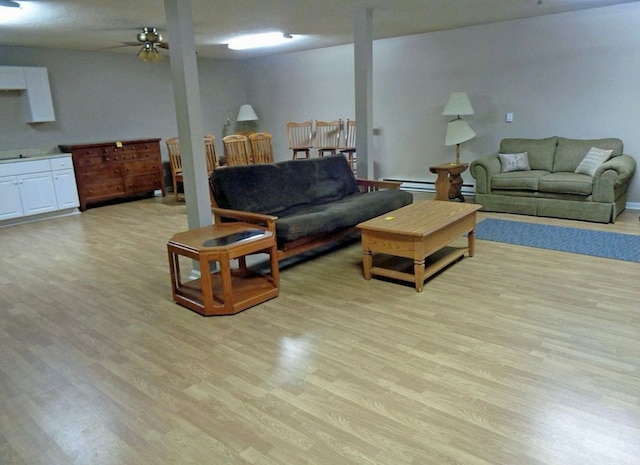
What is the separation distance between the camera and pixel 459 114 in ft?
19.5

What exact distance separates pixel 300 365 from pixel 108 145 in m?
5.97

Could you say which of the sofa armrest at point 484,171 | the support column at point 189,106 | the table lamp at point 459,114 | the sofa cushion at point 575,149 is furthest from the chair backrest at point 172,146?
the sofa cushion at point 575,149

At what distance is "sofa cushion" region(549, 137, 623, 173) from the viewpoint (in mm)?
5301

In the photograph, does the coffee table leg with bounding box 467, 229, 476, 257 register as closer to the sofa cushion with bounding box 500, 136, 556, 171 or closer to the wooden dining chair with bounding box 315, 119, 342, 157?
the sofa cushion with bounding box 500, 136, 556, 171

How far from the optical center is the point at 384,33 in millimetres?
6555

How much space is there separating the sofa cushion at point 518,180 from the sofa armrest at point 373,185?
143 cm

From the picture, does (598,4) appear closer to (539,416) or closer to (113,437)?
(539,416)

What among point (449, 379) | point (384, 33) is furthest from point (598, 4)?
point (449, 379)

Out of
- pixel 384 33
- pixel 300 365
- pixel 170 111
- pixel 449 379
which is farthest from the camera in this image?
pixel 170 111

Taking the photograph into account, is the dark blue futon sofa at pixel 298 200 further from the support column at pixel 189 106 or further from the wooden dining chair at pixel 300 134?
the wooden dining chair at pixel 300 134

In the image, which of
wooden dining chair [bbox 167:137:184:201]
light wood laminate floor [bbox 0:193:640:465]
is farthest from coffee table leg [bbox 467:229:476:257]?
wooden dining chair [bbox 167:137:184:201]

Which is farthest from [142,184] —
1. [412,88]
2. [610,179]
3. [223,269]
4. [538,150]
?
[610,179]

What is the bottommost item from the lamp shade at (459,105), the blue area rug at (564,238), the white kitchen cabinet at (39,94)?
the blue area rug at (564,238)

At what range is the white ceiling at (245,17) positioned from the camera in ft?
14.5
